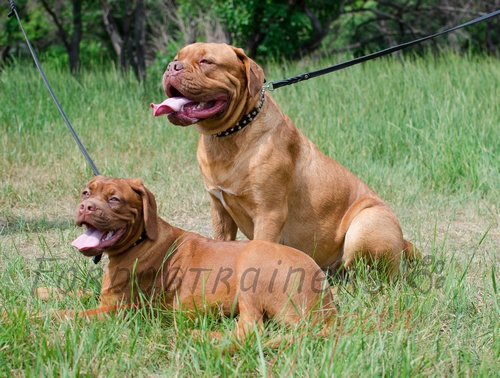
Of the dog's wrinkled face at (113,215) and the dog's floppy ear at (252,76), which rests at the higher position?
the dog's floppy ear at (252,76)

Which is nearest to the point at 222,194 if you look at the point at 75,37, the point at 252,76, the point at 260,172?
the point at 260,172

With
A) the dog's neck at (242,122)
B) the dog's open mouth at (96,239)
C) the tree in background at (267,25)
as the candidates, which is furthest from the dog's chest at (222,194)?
the tree in background at (267,25)

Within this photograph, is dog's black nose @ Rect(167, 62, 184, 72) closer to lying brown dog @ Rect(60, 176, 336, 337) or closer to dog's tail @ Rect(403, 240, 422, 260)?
lying brown dog @ Rect(60, 176, 336, 337)

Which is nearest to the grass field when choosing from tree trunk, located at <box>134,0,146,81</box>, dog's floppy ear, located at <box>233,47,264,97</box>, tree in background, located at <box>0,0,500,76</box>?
dog's floppy ear, located at <box>233,47,264,97</box>

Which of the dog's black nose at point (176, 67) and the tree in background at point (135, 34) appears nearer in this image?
the dog's black nose at point (176, 67)

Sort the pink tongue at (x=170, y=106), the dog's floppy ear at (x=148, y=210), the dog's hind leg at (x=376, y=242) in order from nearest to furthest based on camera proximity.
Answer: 1. the dog's floppy ear at (x=148, y=210)
2. the pink tongue at (x=170, y=106)
3. the dog's hind leg at (x=376, y=242)

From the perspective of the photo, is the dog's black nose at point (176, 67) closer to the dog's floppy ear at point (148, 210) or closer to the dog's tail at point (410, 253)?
the dog's floppy ear at point (148, 210)

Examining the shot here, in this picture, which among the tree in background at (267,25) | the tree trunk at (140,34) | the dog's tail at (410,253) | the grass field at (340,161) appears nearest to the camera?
the grass field at (340,161)

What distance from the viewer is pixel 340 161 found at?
646 cm

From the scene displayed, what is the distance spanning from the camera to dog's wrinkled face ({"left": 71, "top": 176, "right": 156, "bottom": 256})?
2.94 m

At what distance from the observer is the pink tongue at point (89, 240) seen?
2930 millimetres

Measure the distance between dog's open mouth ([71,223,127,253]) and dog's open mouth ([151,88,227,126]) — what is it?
0.69 m

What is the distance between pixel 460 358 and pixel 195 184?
3.90 m

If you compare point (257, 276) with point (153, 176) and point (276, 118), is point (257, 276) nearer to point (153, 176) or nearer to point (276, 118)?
point (276, 118)
